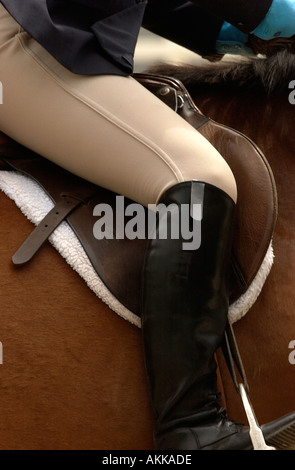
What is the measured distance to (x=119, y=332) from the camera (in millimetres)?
1124

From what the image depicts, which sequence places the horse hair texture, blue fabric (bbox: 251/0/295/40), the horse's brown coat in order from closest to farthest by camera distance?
the horse's brown coat < blue fabric (bbox: 251/0/295/40) < the horse hair texture

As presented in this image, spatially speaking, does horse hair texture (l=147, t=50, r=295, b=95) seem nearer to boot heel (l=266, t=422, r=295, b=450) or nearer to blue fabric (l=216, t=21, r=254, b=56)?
blue fabric (l=216, t=21, r=254, b=56)

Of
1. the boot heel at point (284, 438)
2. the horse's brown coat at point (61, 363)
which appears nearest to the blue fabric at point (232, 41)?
the horse's brown coat at point (61, 363)

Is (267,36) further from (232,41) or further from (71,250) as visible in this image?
(71,250)

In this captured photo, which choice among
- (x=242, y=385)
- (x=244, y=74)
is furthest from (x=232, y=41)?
(x=242, y=385)

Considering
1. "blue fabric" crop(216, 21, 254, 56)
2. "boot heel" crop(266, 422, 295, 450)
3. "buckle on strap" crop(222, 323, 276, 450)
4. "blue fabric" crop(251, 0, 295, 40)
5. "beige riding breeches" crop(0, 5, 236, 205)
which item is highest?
"blue fabric" crop(251, 0, 295, 40)

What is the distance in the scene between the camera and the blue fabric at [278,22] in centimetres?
122

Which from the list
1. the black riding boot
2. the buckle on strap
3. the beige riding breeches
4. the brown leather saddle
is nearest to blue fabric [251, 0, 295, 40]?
the brown leather saddle

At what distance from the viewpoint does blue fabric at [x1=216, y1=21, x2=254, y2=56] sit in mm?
1391

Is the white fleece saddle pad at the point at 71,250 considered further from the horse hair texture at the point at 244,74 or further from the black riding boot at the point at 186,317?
the horse hair texture at the point at 244,74

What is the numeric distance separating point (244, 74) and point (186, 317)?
0.63 meters

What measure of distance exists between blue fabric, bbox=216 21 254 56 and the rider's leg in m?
0.41

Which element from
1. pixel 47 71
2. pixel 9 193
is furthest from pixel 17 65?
pixel 9 193

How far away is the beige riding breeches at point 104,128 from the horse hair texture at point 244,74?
0.30 m
